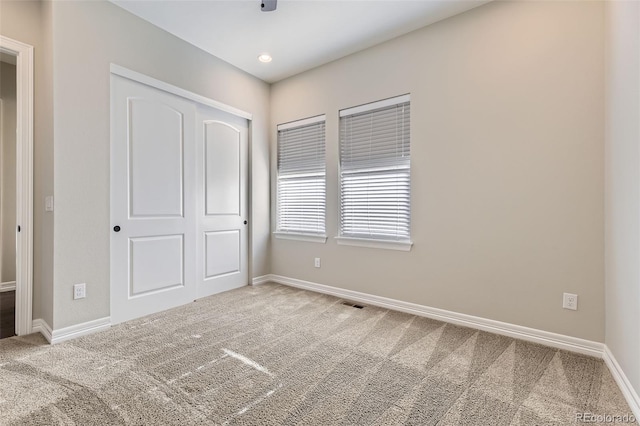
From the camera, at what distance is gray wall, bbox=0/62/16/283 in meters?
3.55

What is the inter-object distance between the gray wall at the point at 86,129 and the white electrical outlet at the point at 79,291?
31mm

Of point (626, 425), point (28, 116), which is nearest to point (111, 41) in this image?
point (28, 116)

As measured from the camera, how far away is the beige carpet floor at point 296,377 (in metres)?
1.51

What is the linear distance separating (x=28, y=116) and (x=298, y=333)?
292cm

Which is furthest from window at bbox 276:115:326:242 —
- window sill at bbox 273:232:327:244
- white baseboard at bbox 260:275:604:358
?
white baseboard at bbox 260:275:604:358

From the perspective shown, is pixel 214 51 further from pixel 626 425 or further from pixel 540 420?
pixel 626 425

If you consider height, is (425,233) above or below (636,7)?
below

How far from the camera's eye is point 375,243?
10.5 feet

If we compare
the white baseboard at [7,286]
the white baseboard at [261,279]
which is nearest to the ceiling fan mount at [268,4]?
the white baseboard at [261,279]

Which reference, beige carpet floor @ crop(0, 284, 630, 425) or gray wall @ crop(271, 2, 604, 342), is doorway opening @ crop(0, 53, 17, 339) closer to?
beige carpet floor @ crop(0, 284, 630, 425)

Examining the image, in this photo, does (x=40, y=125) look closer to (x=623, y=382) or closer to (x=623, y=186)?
(x=623, y=186)

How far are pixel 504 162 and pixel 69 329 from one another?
151 inches

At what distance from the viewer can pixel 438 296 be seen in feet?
9.16

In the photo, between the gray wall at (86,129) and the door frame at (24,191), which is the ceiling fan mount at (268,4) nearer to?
the gray wall at (86,129)
